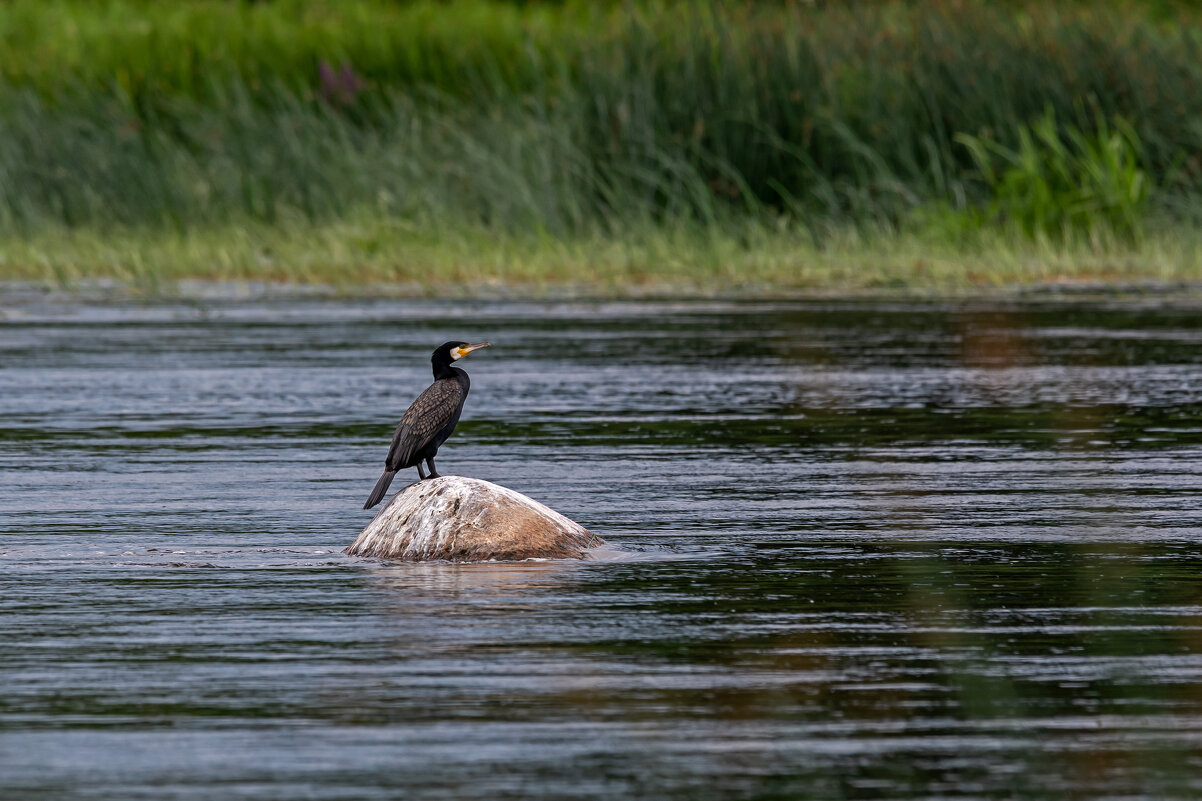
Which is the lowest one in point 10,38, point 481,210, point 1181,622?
point 1181,622

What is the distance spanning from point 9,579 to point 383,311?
12.0m

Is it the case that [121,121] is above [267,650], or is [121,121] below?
above

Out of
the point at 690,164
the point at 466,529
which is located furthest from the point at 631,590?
the point at 690,164

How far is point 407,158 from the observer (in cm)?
2409

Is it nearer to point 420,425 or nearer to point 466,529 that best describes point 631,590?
point 466,529

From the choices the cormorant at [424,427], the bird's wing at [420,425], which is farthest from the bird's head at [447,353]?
the bird's wing at [420,425]

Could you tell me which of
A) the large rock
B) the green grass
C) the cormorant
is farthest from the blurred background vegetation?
the large rock

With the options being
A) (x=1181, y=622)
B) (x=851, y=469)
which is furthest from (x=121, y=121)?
(x=1181, y=622)

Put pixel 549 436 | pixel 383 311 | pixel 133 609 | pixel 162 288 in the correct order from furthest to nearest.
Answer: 1. pixel 162 288
2. pixel 383 311
3. pixel 549 436
4. pixel 133 609

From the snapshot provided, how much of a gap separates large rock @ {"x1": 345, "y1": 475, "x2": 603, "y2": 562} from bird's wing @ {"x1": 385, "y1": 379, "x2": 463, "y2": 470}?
0.74ft

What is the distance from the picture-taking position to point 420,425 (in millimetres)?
8750

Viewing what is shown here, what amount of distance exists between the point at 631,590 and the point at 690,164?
52.7ft

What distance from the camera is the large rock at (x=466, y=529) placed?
331 inches

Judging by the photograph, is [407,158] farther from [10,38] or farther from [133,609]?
[133,609]
